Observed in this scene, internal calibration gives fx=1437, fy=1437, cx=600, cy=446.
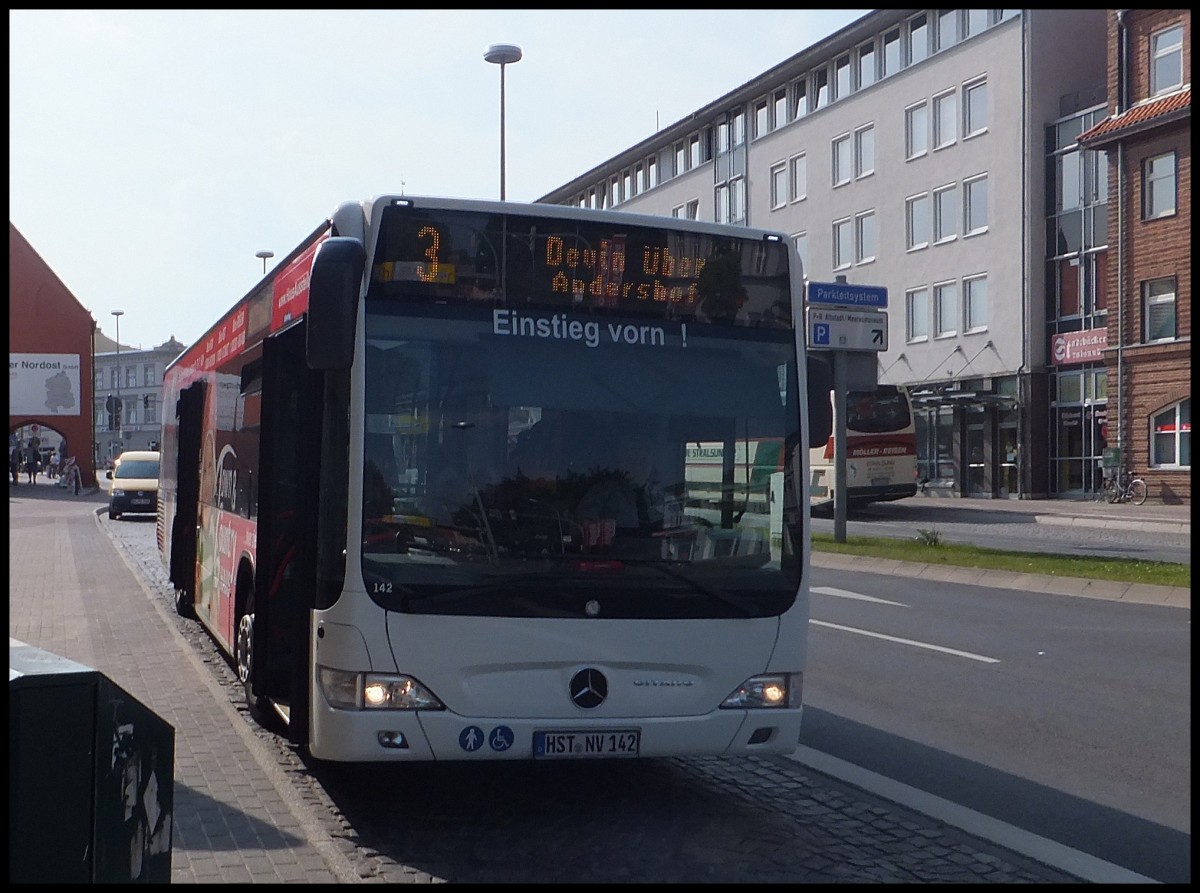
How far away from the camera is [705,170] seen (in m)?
61.6

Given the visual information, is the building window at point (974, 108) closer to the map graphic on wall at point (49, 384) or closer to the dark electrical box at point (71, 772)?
the map graphic on wall at point (49, 384)

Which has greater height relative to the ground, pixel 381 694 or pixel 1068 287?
pixel 1068 287

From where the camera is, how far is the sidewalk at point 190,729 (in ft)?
18.1

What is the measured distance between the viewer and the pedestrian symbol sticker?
A: 609cm

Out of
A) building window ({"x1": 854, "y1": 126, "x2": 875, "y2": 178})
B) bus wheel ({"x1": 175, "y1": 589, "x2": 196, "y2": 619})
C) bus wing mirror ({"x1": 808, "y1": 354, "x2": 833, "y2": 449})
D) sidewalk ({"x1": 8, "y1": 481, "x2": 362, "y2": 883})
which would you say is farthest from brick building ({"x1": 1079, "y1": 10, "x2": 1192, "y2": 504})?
bus wing mirror ({"x1": 808, "y1": 354, "x2": 833, "y2": 449})

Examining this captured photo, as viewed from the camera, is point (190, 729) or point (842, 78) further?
point (842, 78)

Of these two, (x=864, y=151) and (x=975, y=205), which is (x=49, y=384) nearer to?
(x=864, y=151)

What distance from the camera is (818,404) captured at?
272 inches

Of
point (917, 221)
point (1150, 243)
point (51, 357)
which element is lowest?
point (51, 357)

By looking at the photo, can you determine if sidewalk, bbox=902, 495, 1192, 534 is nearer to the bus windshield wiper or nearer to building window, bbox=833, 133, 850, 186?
building window, bbox=833, 133, 850, 186

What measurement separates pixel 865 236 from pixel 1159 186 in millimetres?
14263

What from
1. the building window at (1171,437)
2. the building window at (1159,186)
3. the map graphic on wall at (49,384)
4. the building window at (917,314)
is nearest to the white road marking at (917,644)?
the building window at (1171,437)

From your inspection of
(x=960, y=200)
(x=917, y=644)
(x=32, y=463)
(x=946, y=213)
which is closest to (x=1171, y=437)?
(x=960, y=200)

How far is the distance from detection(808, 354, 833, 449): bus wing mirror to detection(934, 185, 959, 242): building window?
41.4m
